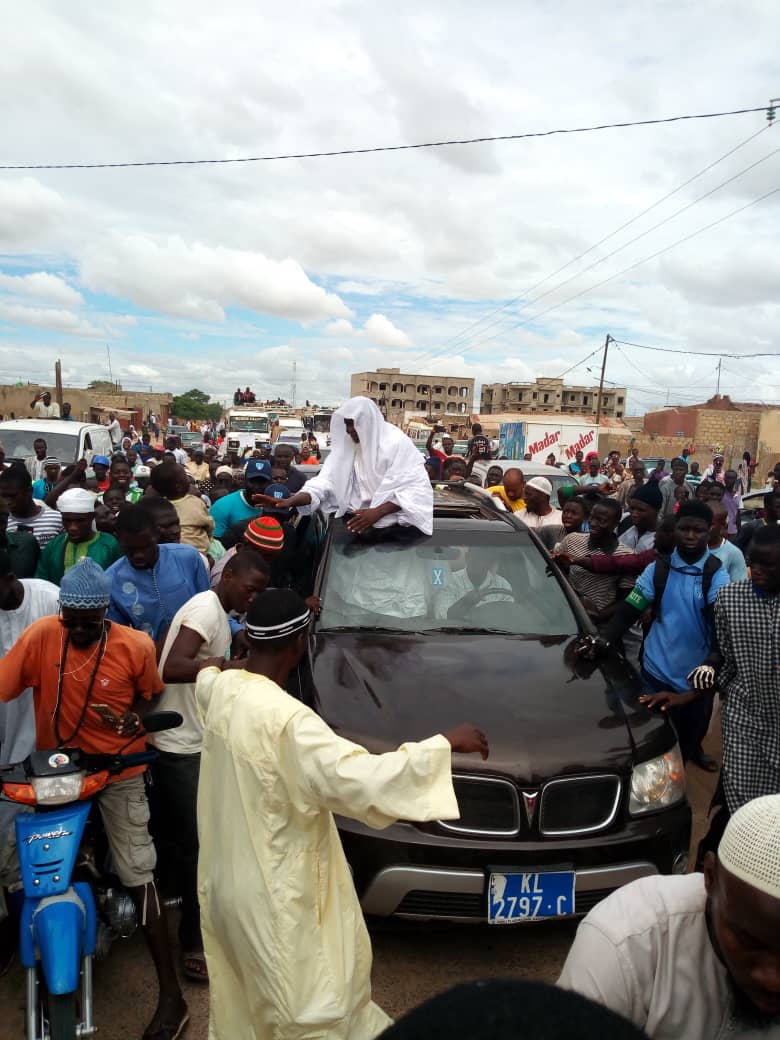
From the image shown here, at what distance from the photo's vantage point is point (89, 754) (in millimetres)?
2617

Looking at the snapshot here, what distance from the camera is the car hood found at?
2.94m

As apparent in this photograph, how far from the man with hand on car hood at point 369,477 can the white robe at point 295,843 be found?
2611 millimetres

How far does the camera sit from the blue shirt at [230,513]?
605 centimetres

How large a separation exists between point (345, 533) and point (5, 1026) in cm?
279

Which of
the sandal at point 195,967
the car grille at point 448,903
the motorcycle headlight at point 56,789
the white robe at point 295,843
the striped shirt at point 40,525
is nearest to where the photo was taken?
the white robe at point 295,843

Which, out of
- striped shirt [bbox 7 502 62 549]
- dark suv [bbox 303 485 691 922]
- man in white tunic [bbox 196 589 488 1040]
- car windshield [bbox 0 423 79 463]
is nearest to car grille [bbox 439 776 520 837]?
dark suv [bbox 303 485 691 922]

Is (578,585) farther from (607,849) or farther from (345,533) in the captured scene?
(607,849)

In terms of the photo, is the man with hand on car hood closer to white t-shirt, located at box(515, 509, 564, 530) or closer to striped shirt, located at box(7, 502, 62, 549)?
striped shirt, located at box(7, 502, 62, 549)

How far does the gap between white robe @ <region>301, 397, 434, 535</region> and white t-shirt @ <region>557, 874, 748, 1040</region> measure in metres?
3.27

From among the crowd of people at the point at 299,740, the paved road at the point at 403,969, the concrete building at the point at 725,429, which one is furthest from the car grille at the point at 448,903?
the concrete building at the point at 725,429

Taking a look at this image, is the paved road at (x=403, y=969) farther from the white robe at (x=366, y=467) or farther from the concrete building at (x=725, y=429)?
the concrete building at (x=725, y=429)

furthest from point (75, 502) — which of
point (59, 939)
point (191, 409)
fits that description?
point (191, 409)

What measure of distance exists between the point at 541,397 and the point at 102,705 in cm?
11202

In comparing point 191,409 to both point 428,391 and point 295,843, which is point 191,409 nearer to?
point 428,391
